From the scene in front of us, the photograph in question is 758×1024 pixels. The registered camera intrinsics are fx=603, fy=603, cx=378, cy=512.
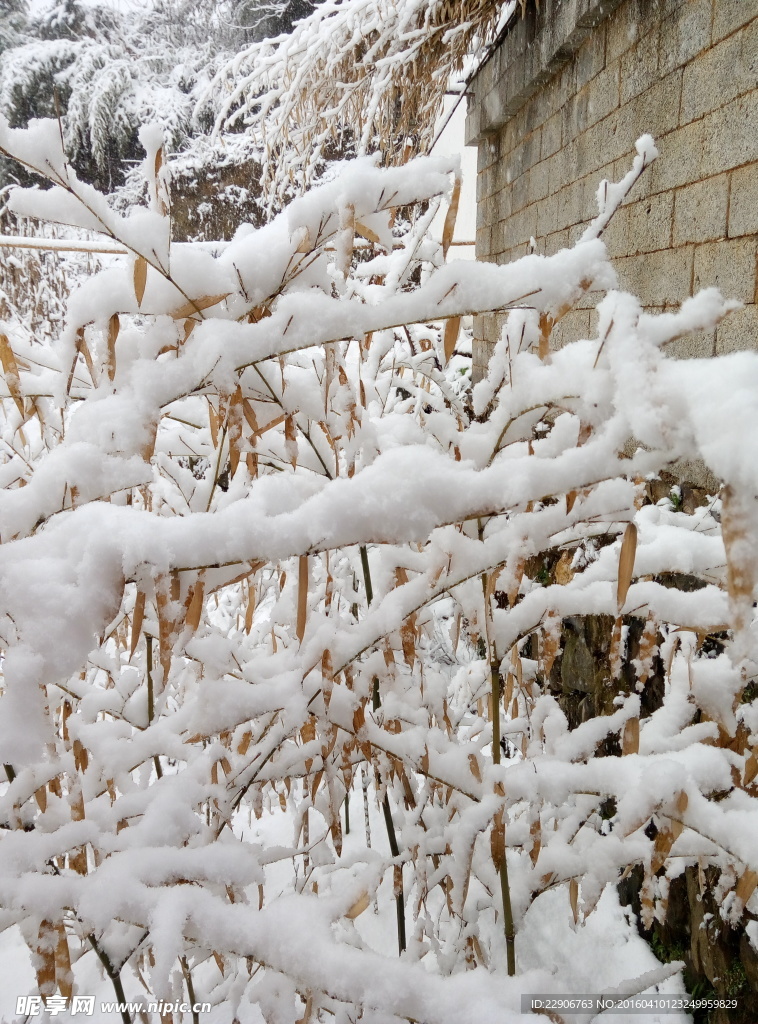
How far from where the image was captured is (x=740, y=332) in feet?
4.96

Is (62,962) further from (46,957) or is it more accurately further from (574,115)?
(574,115)

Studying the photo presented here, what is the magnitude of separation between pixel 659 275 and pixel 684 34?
628 millimetres

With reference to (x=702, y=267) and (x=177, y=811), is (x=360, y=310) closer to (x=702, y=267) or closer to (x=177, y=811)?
(x=177, y=811)

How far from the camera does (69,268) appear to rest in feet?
23.6

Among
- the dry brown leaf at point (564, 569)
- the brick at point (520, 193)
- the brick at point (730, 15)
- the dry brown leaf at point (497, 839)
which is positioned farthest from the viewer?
the brick at point (520, 193)

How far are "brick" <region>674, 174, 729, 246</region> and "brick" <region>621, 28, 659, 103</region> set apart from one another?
1.46ft

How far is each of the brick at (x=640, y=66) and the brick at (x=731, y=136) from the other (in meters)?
0.39

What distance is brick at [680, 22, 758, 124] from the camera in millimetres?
1457

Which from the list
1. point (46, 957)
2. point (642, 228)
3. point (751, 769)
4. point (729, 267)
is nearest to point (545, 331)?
point (751, 769)

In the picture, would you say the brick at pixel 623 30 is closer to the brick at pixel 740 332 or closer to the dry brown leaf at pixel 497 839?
the brick at pixel 740 332

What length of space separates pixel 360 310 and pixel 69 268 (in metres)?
7.90

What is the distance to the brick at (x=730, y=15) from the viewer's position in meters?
1.43

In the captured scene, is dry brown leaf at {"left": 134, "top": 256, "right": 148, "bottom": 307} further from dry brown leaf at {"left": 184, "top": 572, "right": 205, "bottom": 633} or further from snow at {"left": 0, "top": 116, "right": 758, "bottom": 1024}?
dry brown leaf at {"left": 184, "top": 572, "right": 205, "bottom": 633}

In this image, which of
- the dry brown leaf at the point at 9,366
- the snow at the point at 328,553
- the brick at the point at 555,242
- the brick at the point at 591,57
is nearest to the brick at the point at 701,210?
the brick at the point at 555,242
